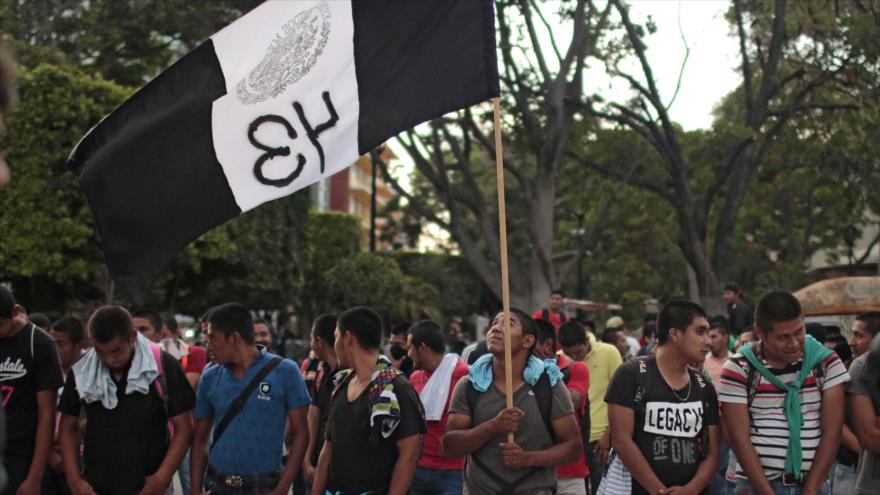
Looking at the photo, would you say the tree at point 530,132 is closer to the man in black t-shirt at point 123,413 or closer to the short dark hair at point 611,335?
the short dark hair at point 611,335

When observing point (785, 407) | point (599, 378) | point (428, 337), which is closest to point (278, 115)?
point (428, 337)

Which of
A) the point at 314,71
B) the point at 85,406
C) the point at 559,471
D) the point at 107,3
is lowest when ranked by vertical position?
the point at 559,471

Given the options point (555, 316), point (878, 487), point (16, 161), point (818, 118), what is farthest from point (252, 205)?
point (16, 161)

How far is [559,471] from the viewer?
28.2ft

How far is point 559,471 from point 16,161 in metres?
23.8

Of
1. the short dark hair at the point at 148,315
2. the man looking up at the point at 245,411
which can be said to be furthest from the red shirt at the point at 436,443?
the short dark hair at the point at 148,315

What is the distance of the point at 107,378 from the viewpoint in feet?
23.2

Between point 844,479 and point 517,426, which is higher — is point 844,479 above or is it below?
below

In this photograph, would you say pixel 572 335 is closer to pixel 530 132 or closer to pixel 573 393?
pixel 573 393

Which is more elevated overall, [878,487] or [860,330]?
[860,330]

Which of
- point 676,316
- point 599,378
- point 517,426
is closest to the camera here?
point 517,426

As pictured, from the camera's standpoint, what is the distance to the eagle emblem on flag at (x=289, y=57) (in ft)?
22.1

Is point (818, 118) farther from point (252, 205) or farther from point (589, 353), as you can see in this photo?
point (252, 205)

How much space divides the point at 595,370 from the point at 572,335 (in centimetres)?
53
